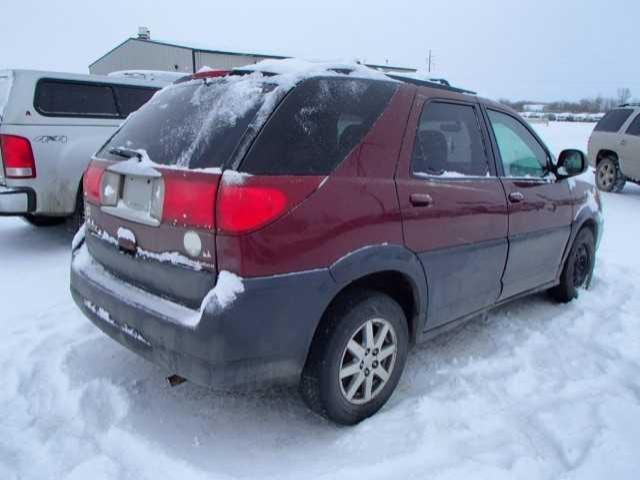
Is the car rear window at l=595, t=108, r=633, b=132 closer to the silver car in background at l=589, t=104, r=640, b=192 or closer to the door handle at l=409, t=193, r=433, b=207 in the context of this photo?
the silver car in background at l=589, t=104, r=640, b=192

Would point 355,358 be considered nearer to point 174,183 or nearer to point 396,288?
point 396,288

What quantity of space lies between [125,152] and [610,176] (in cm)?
1067

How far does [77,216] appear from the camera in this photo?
5.50 metres

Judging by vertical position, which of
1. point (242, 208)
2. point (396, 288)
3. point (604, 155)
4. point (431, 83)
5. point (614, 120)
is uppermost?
point (431, 83)

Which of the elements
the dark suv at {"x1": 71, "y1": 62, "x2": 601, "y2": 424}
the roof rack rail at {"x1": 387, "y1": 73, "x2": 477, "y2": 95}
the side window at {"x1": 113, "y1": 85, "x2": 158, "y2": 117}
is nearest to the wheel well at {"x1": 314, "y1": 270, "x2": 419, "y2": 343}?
the dark suv at {"x1": 71, "y1": 62, "x2": 601, "y2": 424}

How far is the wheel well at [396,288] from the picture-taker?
7.88 ft

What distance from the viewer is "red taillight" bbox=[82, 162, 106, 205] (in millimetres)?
2604

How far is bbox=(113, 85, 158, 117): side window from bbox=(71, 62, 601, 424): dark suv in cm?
352

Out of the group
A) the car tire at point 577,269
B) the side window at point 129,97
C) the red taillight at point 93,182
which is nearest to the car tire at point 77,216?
the side window at point 129,97

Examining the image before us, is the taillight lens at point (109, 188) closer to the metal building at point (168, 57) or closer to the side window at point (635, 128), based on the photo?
the side window at point (635, 128)

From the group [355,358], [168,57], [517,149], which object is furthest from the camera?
[168,57]

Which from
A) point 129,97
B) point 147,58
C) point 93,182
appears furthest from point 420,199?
point 147,58

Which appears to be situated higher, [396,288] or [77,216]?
[396,288]

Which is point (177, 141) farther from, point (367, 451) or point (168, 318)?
point (367, 451)
